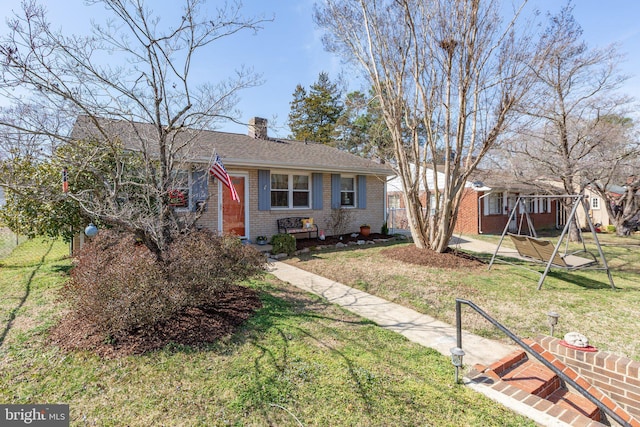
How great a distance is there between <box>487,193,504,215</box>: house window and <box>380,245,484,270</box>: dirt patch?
1063 cm

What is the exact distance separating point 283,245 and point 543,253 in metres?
6.25

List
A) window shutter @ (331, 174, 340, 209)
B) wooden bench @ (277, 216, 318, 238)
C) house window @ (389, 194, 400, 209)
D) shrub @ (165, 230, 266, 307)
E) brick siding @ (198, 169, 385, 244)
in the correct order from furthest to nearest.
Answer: house window @ (389, 194, 400, 209) < window shutter @ (331, 174, 340, 209) < wooden bench @ (277, 216, 318, 238) < brick siding @ (198, 169, 385, 244) < shrub @ (165, 230, 266, 307)

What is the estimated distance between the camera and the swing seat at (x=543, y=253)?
6.68 metres

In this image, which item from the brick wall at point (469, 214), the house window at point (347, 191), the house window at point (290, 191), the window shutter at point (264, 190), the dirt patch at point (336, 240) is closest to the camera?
the window shutter at point (264, 190)

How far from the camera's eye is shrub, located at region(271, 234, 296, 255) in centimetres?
922

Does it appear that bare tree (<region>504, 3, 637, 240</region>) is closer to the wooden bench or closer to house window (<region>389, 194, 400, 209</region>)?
house window (<region>389, 194, 400, 209</region>)

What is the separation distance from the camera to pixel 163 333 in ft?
12.4

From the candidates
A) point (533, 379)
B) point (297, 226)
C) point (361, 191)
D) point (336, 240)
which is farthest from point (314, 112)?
point (533, 379)

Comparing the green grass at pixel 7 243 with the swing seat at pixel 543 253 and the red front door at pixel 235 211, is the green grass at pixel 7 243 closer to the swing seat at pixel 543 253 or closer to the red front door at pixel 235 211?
the red front door at pixel 235 211

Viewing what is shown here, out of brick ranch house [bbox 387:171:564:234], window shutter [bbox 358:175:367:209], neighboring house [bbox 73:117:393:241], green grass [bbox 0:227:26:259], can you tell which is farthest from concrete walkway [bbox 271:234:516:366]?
brick ranch house [bbox 387:171:564:234]

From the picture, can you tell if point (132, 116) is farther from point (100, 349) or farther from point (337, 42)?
point (337, 42)

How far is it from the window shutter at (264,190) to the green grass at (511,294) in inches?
96.5

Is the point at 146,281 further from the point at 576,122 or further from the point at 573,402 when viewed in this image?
the point at 576,122

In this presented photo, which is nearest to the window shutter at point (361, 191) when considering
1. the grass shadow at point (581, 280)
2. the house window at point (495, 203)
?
the grass shadow at point (581, 280)
